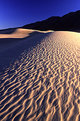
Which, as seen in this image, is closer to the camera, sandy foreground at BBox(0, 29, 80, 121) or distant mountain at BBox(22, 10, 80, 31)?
sandy foreground at BBox(0, 29, 80, 121)

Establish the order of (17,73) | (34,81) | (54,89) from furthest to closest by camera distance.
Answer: (17,73) → (34,81) → (54,89)

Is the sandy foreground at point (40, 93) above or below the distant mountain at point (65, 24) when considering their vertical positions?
below

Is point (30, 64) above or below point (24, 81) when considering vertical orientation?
above

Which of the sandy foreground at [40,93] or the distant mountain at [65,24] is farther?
the distant mountain at [65,24]

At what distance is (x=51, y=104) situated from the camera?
296cm

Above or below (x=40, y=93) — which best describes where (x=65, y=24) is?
above

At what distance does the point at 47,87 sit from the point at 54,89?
11.6 inches

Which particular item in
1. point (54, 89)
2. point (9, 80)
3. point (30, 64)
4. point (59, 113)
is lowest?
point (59, 113)

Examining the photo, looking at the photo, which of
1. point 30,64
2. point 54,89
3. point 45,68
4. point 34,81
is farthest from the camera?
point 30,64

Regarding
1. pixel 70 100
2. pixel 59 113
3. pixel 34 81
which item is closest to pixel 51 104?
pixel 59 113

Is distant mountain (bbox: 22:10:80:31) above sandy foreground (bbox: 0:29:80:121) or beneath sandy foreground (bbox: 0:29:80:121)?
above

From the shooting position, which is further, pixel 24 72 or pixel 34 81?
pixel 24 72

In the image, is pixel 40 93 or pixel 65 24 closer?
pixel 40 93

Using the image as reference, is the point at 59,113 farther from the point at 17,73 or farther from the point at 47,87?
the point at 17,73
